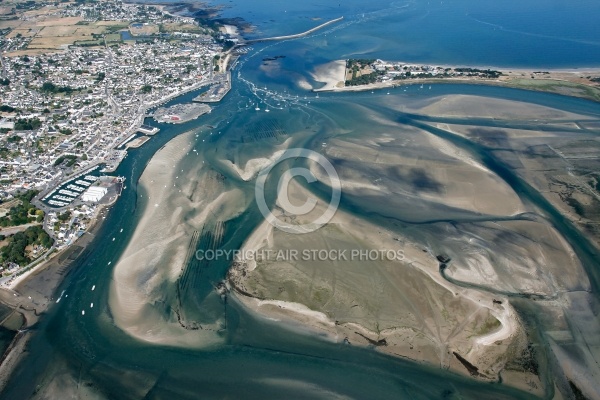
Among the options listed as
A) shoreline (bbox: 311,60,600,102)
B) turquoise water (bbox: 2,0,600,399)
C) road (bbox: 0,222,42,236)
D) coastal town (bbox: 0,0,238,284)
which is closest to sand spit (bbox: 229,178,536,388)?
turquoise water (bbox: 2,0,600,399)

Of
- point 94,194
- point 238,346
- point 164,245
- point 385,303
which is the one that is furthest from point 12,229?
point 385,303

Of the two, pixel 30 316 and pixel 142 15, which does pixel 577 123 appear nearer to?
pixel 30 316

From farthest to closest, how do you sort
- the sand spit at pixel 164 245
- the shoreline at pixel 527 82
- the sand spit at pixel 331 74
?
the sand spit at pixel 331 74 → the shoreline at pixel 527 82 → the sand spit at pixel 164 245

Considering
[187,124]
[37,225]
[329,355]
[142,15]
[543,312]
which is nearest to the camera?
[329,355]

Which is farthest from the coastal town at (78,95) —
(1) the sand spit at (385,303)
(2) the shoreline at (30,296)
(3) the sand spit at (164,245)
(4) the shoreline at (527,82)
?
(1) the sand spit at (385,303)

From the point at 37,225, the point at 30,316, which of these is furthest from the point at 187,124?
the point at 30,316

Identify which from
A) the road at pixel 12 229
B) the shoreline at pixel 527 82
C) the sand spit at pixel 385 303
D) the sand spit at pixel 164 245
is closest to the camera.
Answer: the sand spit at pixel 385 303

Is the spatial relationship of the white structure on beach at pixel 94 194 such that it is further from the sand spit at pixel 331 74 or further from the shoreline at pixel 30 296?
the sand spit at pixel 331 74
